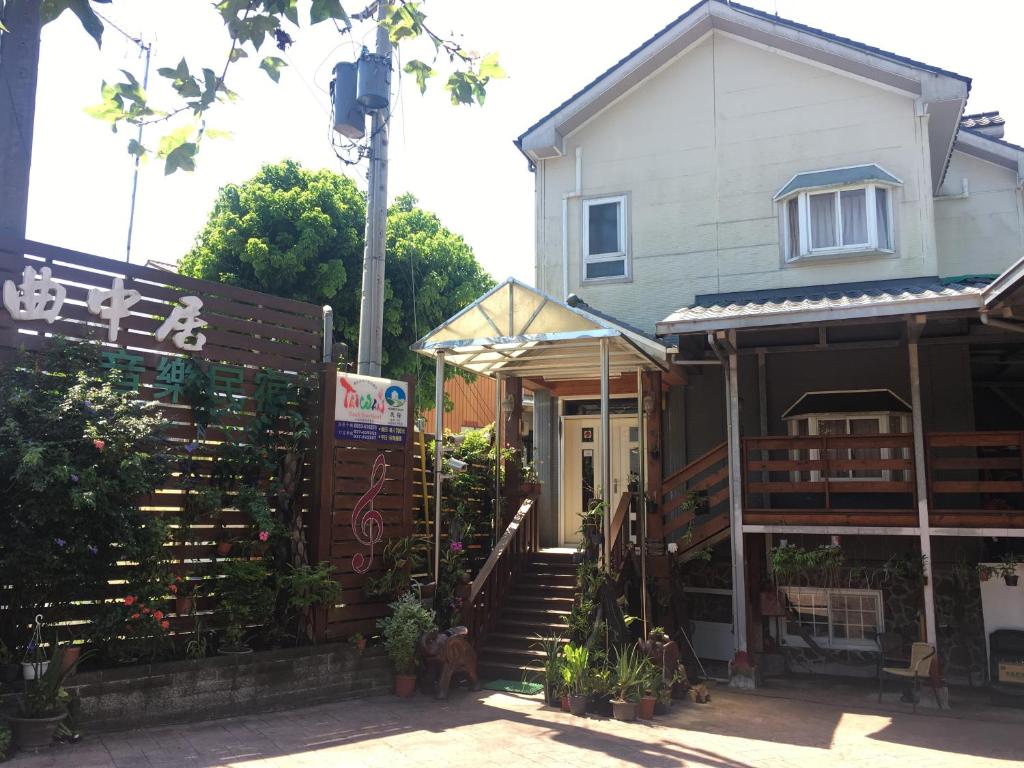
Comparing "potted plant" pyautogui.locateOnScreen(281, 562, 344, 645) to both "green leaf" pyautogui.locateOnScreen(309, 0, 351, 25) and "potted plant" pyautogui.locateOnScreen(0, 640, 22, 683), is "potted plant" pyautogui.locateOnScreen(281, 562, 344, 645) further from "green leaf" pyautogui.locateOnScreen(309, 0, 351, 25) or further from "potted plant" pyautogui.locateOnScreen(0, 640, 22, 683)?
"green leaf" pyautogui.locateOnScreen(309, 0, 351, 25)

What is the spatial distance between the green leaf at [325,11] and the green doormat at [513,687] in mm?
7250

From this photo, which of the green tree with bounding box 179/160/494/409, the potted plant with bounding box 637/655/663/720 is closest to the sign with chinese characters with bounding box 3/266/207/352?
the potted plant with bounding box 637/655/663/720

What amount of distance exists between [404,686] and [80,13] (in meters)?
7.04

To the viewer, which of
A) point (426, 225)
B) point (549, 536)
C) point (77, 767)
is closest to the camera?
point (77, 767)

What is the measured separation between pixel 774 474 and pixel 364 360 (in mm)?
6416

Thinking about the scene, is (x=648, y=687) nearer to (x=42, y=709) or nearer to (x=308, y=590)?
(x=308, y=590)

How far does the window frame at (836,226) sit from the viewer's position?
12234 mm

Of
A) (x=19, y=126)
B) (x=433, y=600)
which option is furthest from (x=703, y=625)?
(x=19, y=126)

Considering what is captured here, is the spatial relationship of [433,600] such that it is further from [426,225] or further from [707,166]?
[426,225]

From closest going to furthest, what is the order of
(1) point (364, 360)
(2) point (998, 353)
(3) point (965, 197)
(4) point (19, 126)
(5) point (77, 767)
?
(5) point (77, 767), (4) point (19, 126), (1) point (364, 360), (2) point (998, 353), (3) point (965, 197)

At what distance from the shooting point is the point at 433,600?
10.2 m

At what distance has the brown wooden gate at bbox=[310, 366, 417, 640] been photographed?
917cm

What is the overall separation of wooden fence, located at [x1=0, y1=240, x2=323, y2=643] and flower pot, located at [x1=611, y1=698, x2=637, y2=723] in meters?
4.01

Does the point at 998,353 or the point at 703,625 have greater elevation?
the point at 998,353
